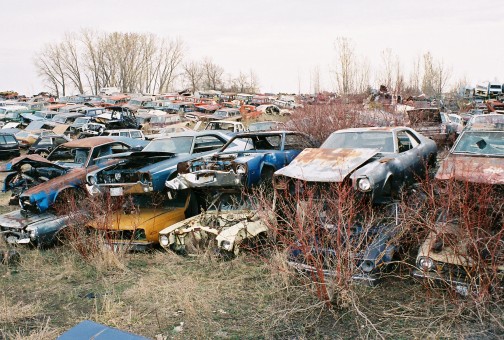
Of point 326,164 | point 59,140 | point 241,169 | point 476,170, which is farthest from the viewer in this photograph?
point 59,140

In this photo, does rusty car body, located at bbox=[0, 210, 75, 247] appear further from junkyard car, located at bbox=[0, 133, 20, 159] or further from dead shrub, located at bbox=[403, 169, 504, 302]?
junkyard car, located at bbox=[0, 133, 20, 159]

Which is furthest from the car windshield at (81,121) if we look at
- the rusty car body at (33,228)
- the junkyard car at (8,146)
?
the rusty car body at (33,228)

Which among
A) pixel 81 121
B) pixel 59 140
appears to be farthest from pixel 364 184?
pixel 81 121

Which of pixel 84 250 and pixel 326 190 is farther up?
pixel 326 190

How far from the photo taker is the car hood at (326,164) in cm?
644

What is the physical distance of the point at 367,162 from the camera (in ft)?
22.5

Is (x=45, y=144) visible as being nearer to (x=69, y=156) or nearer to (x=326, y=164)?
(x=69, y=156)

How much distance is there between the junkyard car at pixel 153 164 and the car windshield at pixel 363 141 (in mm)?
2118

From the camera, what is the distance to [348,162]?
6.70m

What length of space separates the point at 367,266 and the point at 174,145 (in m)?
5.75

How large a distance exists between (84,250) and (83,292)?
1.37 metres

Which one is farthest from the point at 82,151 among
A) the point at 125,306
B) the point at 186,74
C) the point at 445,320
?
the point at 186,74

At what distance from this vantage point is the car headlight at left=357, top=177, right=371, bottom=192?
244 inches

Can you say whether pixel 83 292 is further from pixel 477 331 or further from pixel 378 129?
pixel 378 129
